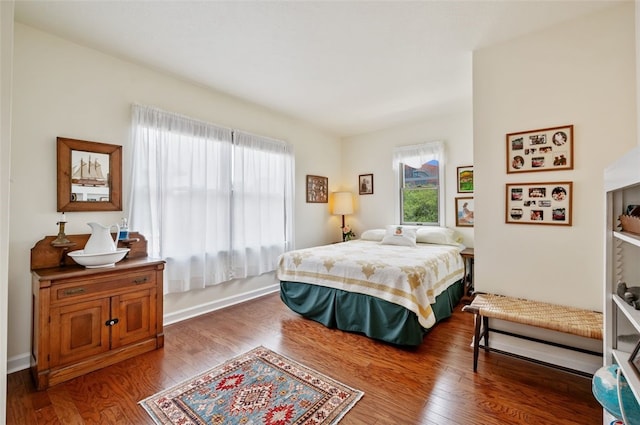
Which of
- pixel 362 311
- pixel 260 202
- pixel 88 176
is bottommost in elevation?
pixel 362 311

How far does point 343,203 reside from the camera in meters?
5.19

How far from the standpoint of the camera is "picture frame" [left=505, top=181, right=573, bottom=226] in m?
2.16

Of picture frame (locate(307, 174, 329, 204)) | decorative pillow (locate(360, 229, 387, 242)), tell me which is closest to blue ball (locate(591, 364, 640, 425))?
decorative pillow (locate(360, 229, 387, 242))

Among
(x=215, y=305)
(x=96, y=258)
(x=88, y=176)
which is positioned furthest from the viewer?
(x=215, y=305)

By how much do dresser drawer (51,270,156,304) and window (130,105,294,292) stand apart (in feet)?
A: 1.75

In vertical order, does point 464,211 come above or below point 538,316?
above

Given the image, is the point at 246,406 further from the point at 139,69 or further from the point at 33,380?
the point at 139,69

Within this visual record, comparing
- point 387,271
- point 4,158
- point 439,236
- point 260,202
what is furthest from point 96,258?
point 439,236

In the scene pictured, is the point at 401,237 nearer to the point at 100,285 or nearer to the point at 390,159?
the point at 390,159

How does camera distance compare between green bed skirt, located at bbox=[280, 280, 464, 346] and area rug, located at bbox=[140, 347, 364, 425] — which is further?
green bed skirt, located at bbox=[280, 280, 464, 346]

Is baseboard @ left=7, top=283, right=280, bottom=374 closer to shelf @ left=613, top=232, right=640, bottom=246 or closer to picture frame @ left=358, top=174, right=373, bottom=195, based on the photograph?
picture frame @ left=358, top=174, right=373, bottom=195

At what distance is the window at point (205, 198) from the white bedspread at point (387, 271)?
2.42 ft

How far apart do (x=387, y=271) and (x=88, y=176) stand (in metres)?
2.82

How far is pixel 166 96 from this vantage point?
306cm
